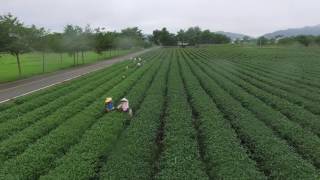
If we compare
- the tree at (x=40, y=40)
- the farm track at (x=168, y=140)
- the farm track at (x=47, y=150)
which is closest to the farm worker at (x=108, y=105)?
the farm track at (x=168, y=140)

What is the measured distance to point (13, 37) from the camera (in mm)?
30938

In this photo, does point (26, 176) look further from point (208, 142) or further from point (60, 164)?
point (208, 142)

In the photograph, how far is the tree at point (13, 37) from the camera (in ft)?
96.8

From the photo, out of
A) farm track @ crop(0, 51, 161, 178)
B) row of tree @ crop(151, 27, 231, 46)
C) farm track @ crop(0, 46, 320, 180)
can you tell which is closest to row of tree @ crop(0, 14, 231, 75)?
farm track @ crop(0, 46, 320, 180)

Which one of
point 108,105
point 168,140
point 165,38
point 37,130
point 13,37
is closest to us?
point 168,140

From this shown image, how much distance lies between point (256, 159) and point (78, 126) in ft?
19.7

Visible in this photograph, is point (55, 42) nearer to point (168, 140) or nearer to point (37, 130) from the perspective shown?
point (37, 130)

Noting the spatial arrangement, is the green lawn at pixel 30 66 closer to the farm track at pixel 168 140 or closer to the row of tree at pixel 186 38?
the farm track at pixel 168 140

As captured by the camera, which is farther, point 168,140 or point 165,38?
point 165,38

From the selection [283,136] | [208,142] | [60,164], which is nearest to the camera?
[60,164]

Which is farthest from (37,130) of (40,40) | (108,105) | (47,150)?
(40,40)

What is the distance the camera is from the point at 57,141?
1015cm

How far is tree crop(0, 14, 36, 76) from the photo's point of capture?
1162 inches

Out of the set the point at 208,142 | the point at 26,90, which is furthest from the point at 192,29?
the point at 208,142
